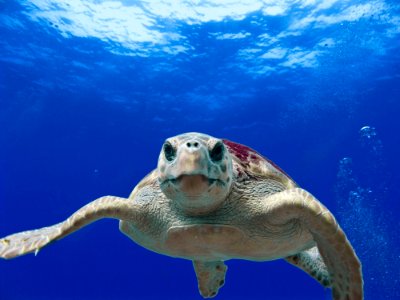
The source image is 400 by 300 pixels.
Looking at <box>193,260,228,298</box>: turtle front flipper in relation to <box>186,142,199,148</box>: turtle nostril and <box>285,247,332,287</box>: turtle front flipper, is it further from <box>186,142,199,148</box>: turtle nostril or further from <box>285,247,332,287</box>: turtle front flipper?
<box>186,142,199,148</box>: turtle nostril

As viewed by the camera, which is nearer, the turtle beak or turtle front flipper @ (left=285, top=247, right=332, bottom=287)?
the turtle beak

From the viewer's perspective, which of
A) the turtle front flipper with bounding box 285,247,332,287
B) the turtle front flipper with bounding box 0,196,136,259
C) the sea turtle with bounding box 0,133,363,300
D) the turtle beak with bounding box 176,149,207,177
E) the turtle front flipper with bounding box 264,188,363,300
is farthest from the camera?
the turtle front flipper with bounding box 285,247,332,287

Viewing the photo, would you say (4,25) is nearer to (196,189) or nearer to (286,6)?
(286,6)

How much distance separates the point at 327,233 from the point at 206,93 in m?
20.9

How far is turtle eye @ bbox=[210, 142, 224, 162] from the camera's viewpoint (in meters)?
2.52

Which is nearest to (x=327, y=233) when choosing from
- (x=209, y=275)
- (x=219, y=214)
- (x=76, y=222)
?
(x=219, y=214)

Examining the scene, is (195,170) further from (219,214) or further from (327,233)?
(327,233)

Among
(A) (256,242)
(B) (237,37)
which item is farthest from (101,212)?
(B) (237,37)

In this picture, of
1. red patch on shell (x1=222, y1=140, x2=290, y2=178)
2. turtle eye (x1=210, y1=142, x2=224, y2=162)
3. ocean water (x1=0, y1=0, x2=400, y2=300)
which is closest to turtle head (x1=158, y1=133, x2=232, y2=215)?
turtle eye (x1=210, y1=142, x2=224, y2=162)

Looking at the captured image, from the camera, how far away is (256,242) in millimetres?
3191

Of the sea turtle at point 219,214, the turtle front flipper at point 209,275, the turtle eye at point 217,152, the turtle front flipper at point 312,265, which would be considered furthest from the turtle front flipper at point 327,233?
the turtle front flipper at point 209,275

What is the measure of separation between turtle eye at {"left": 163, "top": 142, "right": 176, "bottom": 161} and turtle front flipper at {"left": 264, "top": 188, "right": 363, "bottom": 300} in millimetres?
948

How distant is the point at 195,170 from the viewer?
2326mm

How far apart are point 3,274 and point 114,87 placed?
45.3 meters
